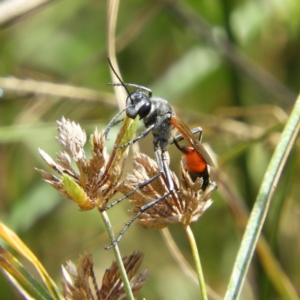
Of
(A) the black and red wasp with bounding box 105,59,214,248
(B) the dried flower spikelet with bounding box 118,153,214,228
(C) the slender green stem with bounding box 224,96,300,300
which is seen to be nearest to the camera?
(C) the slender green stem with bounding box 224,96,300,300

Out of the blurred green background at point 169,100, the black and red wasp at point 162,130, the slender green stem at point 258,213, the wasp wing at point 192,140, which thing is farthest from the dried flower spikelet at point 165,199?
the blurred green background at point 169,100

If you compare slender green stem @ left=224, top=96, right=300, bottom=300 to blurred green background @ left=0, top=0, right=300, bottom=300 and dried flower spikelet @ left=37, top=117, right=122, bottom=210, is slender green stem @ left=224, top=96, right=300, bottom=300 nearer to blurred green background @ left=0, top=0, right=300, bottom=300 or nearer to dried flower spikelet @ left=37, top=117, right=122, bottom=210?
dried flower spikelet @ left=37, top=117, right=122, bottom=210

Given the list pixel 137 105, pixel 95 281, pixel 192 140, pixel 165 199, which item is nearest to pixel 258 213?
pixel 165 199

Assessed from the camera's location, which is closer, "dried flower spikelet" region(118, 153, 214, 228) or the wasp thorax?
"dried flower spikelet" region(118, 153, 214, 228)

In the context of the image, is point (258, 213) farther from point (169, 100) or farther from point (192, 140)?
point (169, 100)

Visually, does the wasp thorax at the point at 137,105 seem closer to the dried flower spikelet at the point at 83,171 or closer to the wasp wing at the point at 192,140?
the wasp wing at the point at 192,140

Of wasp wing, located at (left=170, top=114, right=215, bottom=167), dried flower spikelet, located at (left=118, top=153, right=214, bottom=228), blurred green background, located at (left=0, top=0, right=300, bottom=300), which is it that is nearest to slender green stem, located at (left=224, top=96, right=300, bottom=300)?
dried flower spikelet, located at (left=118, top=153, right=214, bottom=228)

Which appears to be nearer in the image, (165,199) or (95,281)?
(95,281)
